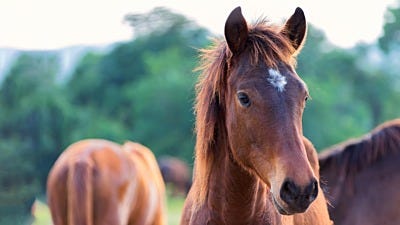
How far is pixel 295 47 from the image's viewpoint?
371 centimetres

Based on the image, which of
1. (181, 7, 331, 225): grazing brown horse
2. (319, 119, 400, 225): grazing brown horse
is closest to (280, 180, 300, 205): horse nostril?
(181, 7, 331, 225): grazing brown horse

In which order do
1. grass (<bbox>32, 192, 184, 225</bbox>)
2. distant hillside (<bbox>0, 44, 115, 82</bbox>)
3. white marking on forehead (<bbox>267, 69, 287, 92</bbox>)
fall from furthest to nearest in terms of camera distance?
1. distant hillside (<bbox>0, 44, 115, 82</bbox>)
2. grass (<bbox>32, 192, 184, 225</bbox>)
3. white marking on forehead (<bbox>267, 69, 287, 92</bbox>)

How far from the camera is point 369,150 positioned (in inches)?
239

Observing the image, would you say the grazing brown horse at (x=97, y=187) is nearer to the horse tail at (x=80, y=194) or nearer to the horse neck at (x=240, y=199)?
the horse tail at (x=80, y=194)

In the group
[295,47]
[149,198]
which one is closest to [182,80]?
[149,198]

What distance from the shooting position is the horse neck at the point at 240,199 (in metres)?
3.60

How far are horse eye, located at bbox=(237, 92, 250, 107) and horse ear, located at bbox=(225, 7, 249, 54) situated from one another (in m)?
0.31

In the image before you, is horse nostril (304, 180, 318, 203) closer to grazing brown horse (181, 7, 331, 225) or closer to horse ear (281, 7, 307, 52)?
grazing brown horse (181, 7, 331, 225)

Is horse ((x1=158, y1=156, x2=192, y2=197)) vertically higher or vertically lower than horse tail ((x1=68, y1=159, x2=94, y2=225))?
lower

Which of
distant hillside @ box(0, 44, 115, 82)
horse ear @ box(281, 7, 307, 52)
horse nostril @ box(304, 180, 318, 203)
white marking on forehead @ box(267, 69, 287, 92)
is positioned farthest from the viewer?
distant hillside @ box(0, 44, 115, 82)

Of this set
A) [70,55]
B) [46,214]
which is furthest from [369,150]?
[70,55]

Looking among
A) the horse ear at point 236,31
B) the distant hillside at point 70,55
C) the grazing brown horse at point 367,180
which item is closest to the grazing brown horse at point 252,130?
the horse ear at point 236,31

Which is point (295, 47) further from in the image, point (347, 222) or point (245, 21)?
point (347, 222)

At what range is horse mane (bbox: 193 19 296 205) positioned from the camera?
3.52 metres
